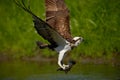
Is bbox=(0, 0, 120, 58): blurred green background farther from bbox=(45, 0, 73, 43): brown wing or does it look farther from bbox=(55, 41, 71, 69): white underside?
bbox=(55, 41, 71, 69): white underside

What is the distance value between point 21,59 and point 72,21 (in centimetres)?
123

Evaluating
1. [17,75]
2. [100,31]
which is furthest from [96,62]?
[17,75]

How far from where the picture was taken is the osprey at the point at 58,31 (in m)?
9.78

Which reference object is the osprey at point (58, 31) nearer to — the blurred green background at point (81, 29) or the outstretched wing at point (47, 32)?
the outstretched wing at point (47, 32)

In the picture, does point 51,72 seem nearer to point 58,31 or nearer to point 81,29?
point 81,29

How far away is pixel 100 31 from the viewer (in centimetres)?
1292

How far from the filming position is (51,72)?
1205 cm

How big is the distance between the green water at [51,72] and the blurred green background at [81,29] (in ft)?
1.12

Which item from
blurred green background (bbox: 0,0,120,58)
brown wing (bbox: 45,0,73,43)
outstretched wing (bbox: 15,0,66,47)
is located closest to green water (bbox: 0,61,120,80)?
blurred green background (bbox: 0,0,120,58)

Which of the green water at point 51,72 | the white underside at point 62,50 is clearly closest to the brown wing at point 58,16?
the white underside at point 62,50

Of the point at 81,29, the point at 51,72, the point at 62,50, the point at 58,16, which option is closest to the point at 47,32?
the point at 62,50

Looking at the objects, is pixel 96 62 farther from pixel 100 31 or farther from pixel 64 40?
pixel 64 40

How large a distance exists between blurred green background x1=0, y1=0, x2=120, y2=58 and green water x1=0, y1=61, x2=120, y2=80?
34 cm

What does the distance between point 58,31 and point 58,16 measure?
12.0 inches
